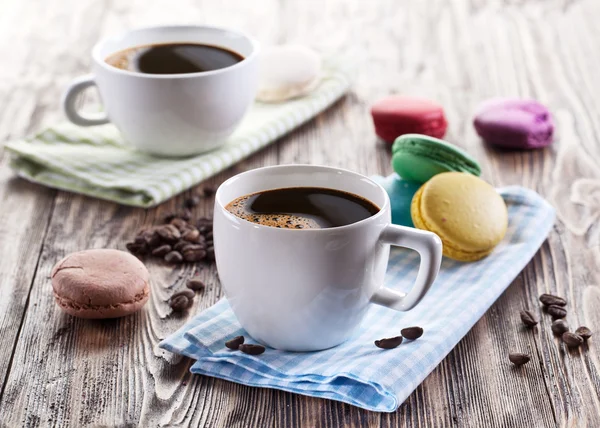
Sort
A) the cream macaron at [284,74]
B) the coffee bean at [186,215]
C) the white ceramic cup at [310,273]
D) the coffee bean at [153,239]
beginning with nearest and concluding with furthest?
the white ceramic cup at [310,273] → the coffee bean at [153,239] → the coffee bean at [186,215] → the cream macaron at [284,74]

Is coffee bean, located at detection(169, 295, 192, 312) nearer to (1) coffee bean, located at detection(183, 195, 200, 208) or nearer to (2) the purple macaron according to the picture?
(1) coffee bean, located at detection(183, 195, 200, 208)

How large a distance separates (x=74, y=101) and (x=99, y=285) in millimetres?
747

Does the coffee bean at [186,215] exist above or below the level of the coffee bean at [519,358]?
below

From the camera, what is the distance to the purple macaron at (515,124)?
195cm

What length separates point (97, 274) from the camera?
1300 mm

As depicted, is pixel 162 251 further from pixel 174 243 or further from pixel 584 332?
pixel 584 332

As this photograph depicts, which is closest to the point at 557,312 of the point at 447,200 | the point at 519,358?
the point at 519,358

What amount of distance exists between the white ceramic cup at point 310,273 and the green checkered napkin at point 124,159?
1.87ft

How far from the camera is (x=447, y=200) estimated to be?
1.44 metres

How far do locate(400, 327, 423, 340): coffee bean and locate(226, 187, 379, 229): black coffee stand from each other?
0.60 feet

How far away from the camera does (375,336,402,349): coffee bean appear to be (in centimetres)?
118

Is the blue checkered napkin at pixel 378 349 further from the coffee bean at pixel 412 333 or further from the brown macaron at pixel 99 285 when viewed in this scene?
the brown macaron at pixel 99 285

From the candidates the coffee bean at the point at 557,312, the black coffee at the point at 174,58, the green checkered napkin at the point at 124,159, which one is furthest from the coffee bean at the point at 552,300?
the black coffee at the point at 174,58

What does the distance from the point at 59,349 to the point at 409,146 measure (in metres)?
0.75
